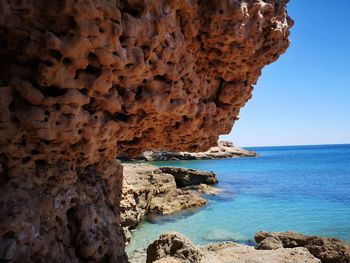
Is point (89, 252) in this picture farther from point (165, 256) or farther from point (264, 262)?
point (264, 262)

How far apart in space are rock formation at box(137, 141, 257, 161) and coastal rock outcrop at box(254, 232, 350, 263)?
41.9 meters

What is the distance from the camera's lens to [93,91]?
15.1 feet

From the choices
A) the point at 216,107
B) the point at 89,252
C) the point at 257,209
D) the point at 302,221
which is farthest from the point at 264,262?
the point at 257,209

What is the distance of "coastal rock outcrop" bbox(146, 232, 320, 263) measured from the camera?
773 cm

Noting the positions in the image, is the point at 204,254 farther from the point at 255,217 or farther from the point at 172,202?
the point at 255,217

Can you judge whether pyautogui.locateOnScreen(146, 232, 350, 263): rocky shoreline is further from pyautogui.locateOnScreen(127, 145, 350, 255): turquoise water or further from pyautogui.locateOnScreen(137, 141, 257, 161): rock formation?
pyautogui.locateOnScreen(137, 141, 257, 161): rock formation

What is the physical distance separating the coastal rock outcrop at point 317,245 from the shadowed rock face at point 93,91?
571 cm

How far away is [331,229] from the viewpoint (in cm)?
1748

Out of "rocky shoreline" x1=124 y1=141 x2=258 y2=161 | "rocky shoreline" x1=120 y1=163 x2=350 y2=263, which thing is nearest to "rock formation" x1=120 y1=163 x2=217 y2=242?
"rocky shoreline" x1=120 y1=163 x2=350 y2=263

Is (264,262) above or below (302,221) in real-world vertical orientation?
above

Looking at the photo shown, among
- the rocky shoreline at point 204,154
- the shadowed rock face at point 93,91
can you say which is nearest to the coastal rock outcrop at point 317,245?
the shadowed rock face at point 93,91

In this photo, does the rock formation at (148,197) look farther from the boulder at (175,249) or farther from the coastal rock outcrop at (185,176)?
the boulder at (175,249)

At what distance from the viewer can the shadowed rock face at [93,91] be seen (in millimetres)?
4066

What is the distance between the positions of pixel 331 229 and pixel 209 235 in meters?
7.17
